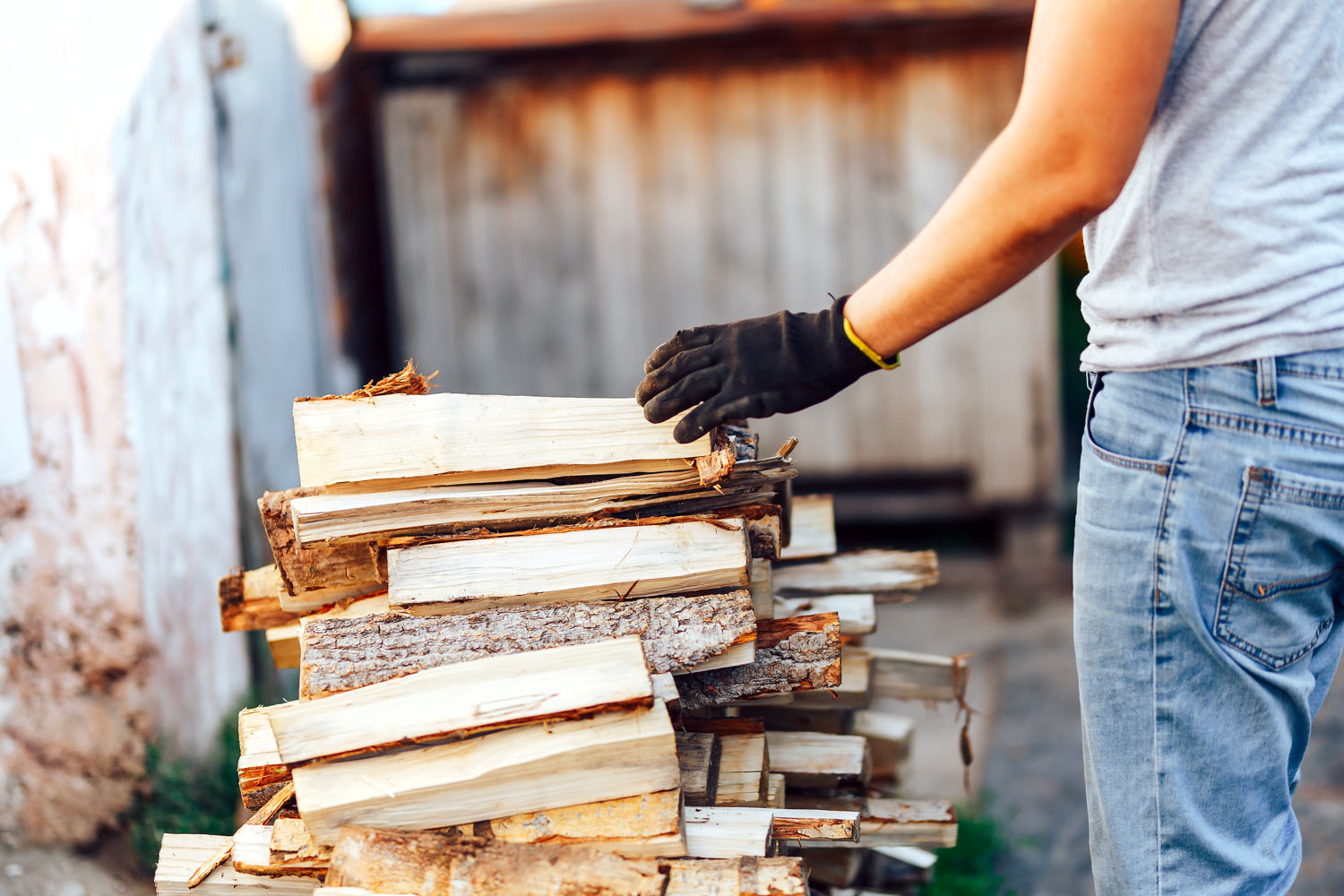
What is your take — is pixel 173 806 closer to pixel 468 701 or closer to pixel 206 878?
pixel 206 878

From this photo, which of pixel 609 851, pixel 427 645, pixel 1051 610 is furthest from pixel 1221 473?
pixel 1051 610

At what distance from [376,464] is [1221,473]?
1.14 metres

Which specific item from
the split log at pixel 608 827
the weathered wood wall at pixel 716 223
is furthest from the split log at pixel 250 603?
the weathered wood wall at pixel 716 223

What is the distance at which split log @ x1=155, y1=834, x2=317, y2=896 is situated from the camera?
4.92 ft

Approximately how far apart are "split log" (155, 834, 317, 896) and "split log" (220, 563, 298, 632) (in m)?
0.46

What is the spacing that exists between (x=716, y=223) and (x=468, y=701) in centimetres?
390

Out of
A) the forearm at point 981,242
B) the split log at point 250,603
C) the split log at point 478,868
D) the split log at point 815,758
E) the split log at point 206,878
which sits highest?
the forearm at point 981,242

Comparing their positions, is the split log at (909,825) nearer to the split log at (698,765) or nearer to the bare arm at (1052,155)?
the split log at (698,765)

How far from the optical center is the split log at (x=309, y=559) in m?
1.65

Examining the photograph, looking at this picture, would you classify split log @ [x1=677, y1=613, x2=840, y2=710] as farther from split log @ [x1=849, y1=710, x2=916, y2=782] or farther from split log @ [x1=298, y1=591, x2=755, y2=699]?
split log @ [x1=849, y1=710, x2=916, y2=782]

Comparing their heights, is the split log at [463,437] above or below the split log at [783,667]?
above

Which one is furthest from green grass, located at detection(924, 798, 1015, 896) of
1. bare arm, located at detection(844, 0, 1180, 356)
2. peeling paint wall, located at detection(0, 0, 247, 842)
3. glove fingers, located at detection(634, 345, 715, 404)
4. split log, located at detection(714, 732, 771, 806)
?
peeling paint wall, located at detection(0, 0, 247, 842)

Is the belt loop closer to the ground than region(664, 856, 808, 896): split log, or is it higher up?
higher up

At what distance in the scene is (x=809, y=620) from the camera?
1609 millimetres
